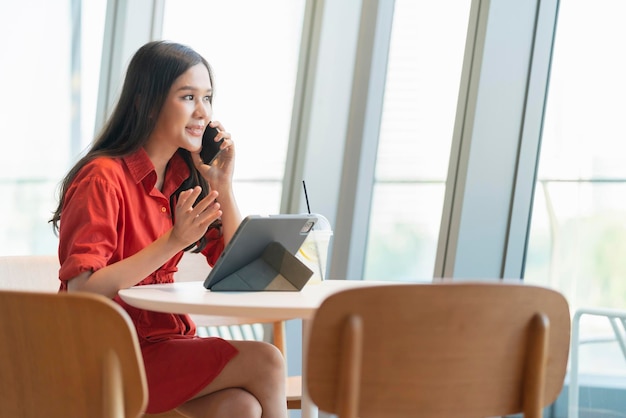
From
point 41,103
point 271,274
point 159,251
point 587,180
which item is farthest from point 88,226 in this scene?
point 41,103

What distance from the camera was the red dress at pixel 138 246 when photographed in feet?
6.50

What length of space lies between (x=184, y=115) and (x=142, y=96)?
0.38 ft

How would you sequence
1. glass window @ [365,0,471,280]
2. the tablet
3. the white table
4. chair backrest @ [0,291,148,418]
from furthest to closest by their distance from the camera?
glass window @ [365,0,471,280]
the tablet
the white table
chair backrest @ [0,291,148,418]

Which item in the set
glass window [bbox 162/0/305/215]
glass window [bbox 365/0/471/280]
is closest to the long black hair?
glass window [bbox 365/0/471/280]

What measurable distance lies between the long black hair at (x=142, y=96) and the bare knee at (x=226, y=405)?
63cm

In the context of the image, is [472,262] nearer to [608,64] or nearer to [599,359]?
[599,359]

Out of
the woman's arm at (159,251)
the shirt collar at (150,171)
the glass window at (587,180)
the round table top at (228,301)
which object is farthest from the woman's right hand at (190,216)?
the glass window at (587,180)

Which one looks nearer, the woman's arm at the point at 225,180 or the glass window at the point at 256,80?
the woman's arm at the point at 225,180

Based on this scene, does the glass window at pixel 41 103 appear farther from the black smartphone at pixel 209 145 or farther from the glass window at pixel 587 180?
the glass window at pixel 587 180

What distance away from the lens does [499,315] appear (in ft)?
4.82

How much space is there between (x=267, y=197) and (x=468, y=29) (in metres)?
1.25

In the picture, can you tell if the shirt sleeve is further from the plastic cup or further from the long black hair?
the plastic cup

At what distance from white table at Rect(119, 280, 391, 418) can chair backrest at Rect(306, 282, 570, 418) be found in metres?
0.09

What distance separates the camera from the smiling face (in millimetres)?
2262
